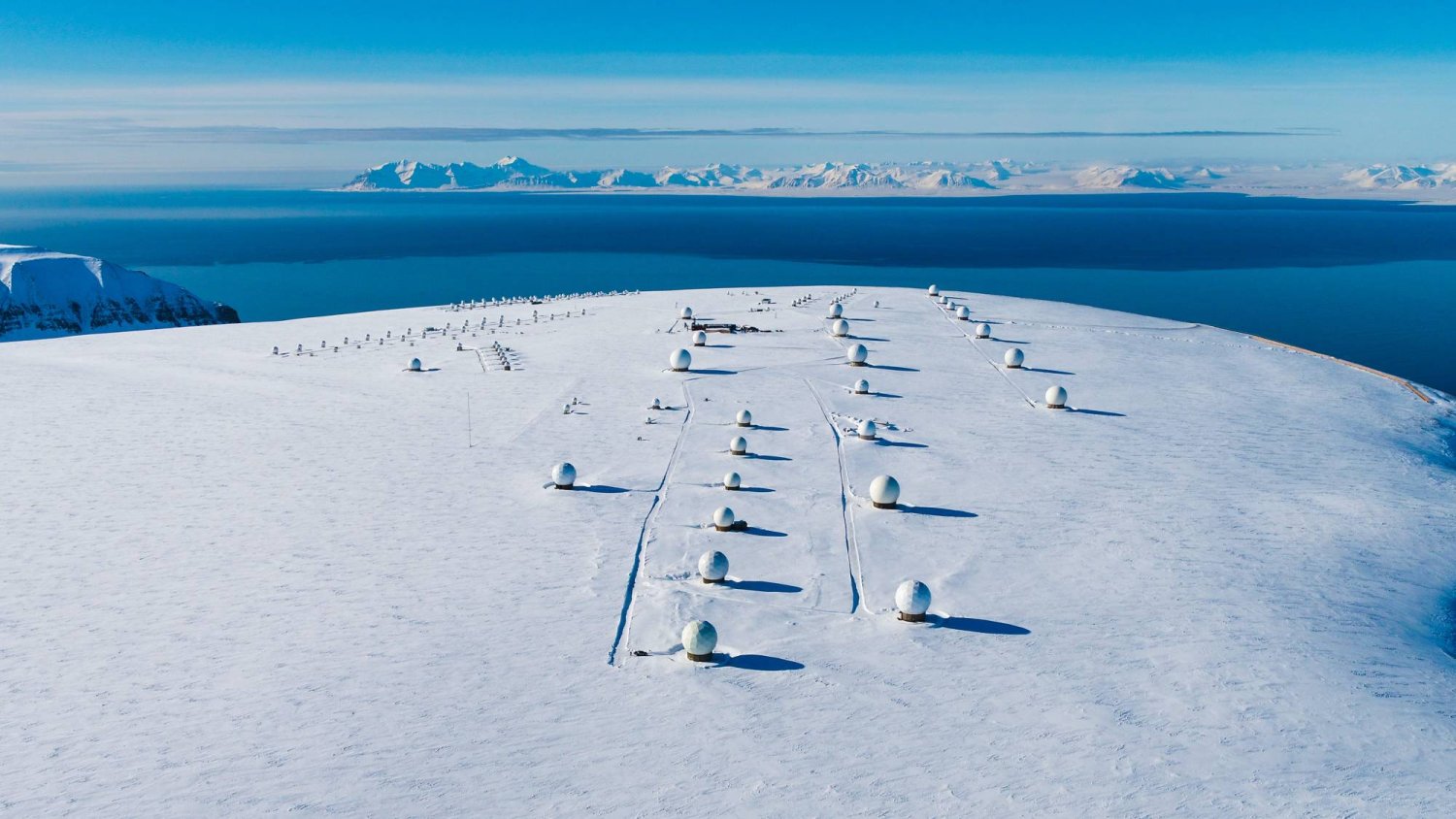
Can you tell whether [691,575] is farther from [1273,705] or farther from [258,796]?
[1273,705]

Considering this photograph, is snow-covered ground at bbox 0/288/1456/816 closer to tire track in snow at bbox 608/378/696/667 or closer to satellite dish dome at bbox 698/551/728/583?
tire track in snow at bbox 608/378/696/667

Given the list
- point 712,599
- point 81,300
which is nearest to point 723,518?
point 712,599

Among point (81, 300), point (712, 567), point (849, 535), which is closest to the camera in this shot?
point (712, 567)

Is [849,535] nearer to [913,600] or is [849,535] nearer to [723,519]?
[723,519]

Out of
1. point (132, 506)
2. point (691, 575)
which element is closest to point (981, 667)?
point (691, 575)

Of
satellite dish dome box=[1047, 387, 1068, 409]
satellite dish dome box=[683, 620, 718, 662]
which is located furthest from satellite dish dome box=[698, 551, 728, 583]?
satellite dish dome box=[1047, 387, 1068, 409]

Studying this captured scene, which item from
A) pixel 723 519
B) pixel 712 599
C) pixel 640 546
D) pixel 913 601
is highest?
pixel 723 519

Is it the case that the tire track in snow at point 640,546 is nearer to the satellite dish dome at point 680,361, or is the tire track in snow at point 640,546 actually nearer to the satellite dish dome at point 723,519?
the satellite dish dome at point 723,519
